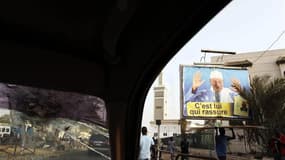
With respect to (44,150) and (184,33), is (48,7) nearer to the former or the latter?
(184,33)

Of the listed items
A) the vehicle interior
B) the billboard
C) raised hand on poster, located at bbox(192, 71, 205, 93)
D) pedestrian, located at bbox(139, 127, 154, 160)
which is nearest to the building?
the billboard

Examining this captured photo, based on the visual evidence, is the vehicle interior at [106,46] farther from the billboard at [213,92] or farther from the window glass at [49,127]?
the billboard at [213,92]

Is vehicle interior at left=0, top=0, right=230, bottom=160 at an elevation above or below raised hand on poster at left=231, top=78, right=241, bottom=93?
below

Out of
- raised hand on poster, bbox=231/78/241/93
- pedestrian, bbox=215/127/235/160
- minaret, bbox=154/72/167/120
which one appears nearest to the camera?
pedestrian, bbox=215/127/235/160

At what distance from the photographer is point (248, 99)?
10.2 meters

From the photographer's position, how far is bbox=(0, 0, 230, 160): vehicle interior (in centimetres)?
258

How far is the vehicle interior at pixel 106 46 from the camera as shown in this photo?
101 inches

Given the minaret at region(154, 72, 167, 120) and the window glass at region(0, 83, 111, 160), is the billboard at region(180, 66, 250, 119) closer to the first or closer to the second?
the window glass at region(0, 83, 111, 160)

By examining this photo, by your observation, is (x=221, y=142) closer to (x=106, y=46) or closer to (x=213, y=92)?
(x=106, y=46)

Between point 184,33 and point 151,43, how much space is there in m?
0.46

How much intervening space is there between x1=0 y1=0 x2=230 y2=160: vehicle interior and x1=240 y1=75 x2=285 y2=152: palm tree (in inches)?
280

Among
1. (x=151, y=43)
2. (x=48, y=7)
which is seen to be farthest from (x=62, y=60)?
(x=151, y=43)


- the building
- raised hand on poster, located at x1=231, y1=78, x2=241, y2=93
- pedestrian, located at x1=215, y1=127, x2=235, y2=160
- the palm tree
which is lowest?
pedestrian, located at x1=215, y1=127, x2=235, y2=160

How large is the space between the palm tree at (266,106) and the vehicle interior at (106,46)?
23.3ft
